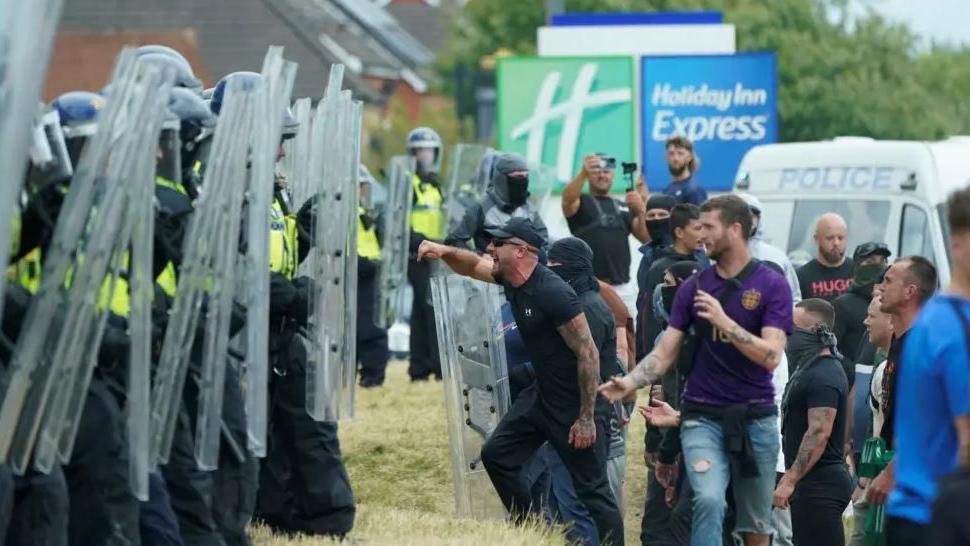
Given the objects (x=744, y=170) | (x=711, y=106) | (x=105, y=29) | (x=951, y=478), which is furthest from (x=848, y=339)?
(x=105, y=29)

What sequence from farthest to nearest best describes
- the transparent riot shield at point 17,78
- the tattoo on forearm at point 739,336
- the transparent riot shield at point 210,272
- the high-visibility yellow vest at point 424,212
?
1. the high-visibility yellow vest at point 424,212
2. the tattoo on forearm at point 739,336
3. the transparent riot shield at point 210,272
4. the transparent riot shield at point 17,78

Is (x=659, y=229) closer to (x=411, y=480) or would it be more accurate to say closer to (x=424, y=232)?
(x=411, y=480)

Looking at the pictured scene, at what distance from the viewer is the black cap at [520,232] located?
10844 millimetres

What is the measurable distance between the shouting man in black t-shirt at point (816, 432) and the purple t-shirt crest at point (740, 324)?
1.33 metres

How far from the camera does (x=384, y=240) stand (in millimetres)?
16703

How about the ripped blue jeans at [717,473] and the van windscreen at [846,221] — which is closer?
the ripped blue jeans at [717,473]

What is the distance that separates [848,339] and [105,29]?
56244mm

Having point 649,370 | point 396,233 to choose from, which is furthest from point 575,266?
point 396,233

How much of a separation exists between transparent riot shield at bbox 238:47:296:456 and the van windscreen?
Result: 288 inches

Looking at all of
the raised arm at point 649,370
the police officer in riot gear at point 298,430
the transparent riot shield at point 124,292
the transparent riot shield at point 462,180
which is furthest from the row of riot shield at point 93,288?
the transparent riot shield at point 462,180

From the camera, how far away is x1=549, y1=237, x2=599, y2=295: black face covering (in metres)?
11.4

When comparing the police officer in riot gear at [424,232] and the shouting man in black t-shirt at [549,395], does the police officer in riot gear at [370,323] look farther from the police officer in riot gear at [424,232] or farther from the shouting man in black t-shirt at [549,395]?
the shouting man in black t-shirt at [549,395]

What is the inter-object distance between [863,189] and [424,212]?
3474mm

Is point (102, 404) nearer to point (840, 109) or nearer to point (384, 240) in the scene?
point (384, 240)
